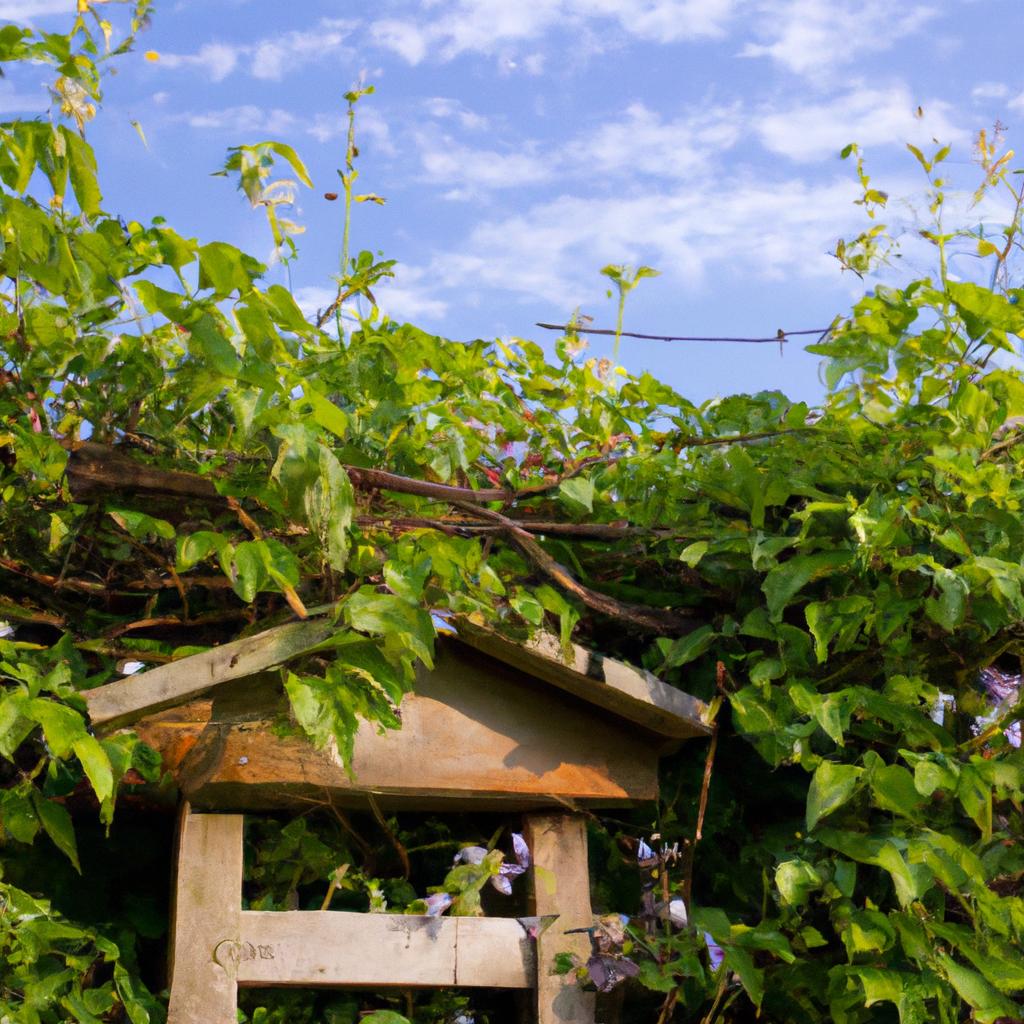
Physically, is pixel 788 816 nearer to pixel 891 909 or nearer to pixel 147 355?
pixel 891 909

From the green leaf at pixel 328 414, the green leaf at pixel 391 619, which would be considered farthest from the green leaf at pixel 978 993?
the green leaf at pixel 328 414

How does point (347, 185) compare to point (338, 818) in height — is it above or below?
above

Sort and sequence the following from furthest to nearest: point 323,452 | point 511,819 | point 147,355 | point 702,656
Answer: point 511,819 → point 702,656 → point 147,355 → point 323,452

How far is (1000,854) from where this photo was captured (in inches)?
86.8

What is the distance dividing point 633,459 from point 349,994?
1.15 m

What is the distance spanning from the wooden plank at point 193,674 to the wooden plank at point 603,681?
0.28 meters

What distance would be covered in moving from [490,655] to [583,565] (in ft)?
0.97

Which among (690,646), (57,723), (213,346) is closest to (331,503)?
(213,346)

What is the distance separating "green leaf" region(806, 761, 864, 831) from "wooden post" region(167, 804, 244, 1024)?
95 centimetres

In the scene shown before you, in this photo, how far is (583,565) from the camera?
8.10ft

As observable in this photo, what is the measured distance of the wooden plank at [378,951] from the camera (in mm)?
2172

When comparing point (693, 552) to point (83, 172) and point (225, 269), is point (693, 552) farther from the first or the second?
point (83, 172)

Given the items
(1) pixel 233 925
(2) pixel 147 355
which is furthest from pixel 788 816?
(2) pixel 147 355

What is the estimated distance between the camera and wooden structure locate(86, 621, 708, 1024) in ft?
7.07
